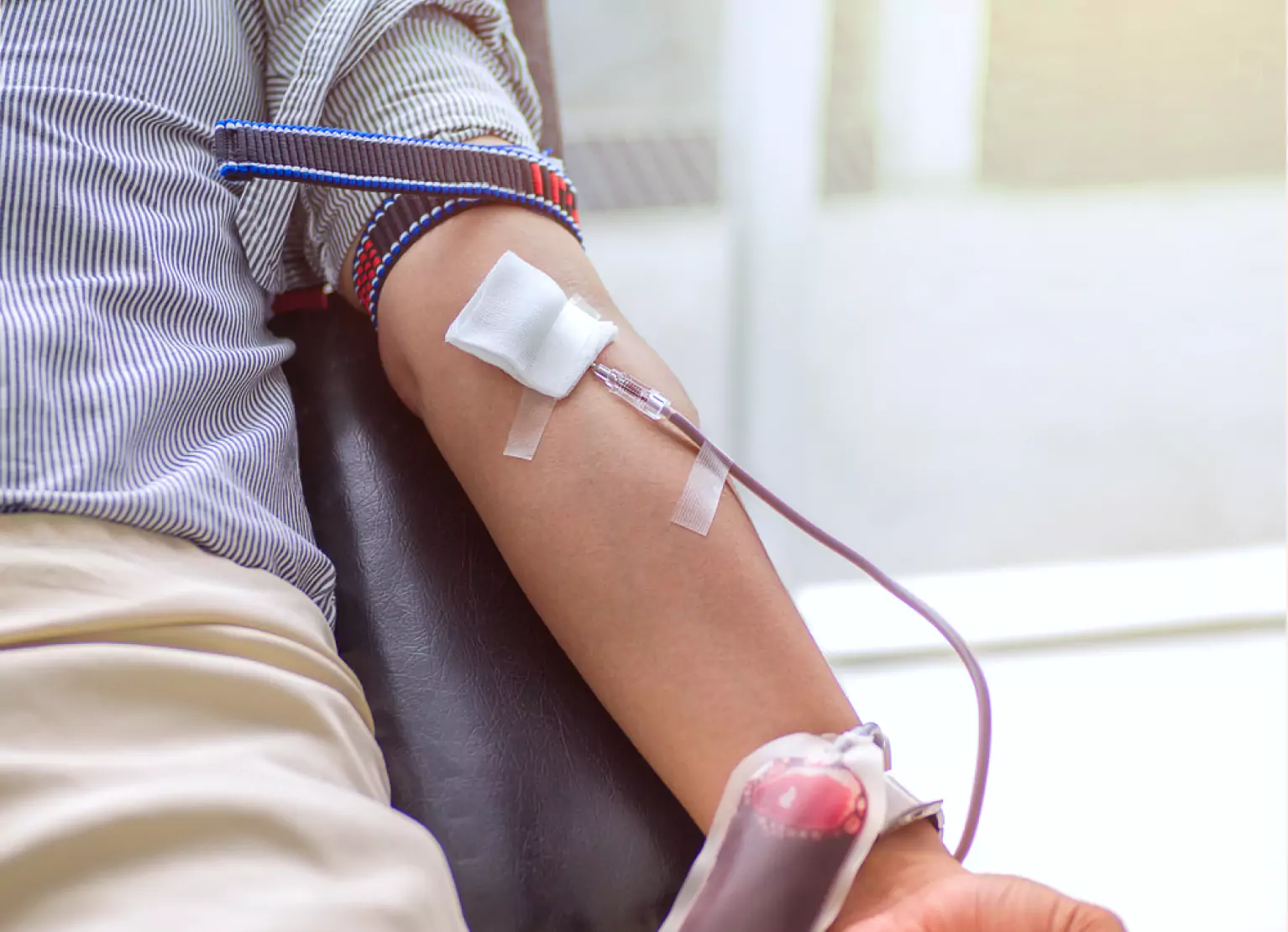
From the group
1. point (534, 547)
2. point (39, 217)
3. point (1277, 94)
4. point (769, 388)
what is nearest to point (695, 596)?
point (534, 547)

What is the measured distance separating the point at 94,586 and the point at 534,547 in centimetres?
21

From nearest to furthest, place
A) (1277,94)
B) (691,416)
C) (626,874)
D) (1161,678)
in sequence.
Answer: (626,874) < (691,416) < (1161,678) < (1277,94)

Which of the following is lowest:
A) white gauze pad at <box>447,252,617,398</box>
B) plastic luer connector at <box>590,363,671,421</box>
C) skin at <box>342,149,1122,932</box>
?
skin at <box>342,149,1122,932</box>

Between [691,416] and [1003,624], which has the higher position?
[691,416]

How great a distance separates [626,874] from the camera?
477mm

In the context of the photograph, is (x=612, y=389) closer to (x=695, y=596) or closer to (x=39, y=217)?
(x=695, y=596)

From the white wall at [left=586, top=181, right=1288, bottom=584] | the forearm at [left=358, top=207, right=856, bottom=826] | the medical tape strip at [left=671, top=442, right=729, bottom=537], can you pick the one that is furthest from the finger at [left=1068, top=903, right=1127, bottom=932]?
the white wall at [left=586, top=181, right=1288, bottom=584]

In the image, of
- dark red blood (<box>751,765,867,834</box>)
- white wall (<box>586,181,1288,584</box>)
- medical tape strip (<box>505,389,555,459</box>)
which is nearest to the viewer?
dark red blood (<box>751,765,867,834</box>)

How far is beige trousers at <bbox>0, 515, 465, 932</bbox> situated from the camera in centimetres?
35

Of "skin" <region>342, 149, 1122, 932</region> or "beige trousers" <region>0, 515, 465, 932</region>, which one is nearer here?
"beige trousers" <region>0, 515, 465, 932</region>

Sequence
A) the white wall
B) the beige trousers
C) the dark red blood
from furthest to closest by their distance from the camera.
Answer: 1. the white wall
2. the dark red blood
3. the beige trousers

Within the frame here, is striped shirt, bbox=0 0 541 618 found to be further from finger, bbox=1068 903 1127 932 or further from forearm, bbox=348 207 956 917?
finger, bbox=1068 903 1127 932

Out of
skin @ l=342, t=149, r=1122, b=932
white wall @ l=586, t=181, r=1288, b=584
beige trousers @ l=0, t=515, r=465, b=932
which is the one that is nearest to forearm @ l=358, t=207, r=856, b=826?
skin @ l=342, t=149, r=1122, b=932

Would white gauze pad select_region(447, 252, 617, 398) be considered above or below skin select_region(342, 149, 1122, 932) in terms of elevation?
above
